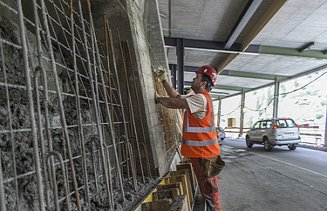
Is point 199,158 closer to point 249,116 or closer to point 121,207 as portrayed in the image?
point 121,207

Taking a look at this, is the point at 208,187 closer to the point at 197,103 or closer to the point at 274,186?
the point at 197,103

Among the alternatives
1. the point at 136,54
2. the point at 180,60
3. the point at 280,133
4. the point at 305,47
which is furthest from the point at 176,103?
the point at 280,133

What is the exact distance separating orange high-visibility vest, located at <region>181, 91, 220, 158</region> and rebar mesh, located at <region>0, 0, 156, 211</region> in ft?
2.13

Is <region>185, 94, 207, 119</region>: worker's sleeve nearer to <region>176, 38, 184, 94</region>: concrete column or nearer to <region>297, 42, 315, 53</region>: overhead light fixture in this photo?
<region>176, 38, 184, 94</region>: concrete column

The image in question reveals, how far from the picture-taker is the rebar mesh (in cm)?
143

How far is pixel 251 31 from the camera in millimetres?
10742

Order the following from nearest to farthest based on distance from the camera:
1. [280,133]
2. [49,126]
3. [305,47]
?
[49,126] → [305,47] → [280,133]

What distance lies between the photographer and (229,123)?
33750 mm

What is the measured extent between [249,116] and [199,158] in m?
41.3

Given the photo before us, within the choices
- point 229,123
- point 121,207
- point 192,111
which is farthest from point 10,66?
point 229,123

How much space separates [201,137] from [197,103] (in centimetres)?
48

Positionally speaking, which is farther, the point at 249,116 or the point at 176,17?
the point at 249,116

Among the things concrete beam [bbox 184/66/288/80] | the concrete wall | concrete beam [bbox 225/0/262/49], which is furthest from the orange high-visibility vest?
concrete beam [bbox 184/66/288/80]

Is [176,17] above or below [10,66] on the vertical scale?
above
